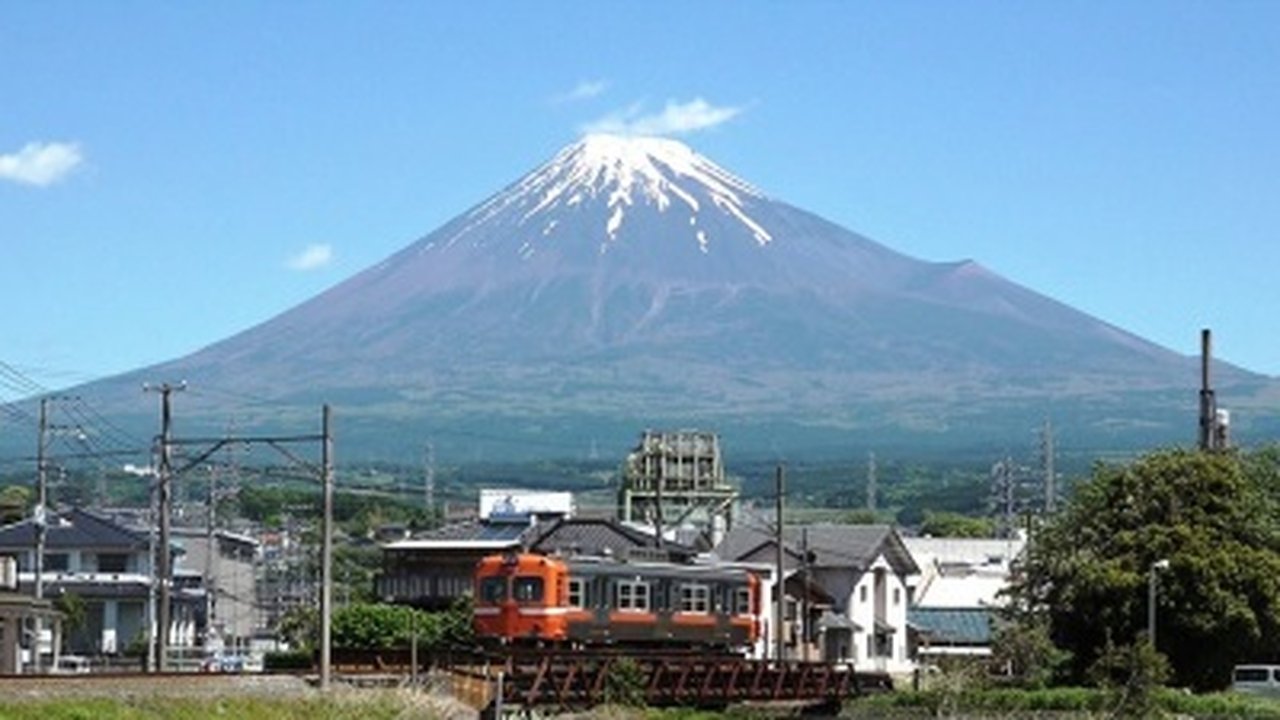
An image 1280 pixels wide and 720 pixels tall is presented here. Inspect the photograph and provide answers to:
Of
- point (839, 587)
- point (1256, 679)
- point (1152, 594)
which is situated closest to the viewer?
point (1152, 594)

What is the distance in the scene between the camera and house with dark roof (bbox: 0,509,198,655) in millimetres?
65938

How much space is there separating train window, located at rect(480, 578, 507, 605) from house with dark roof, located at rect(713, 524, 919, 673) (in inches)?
671

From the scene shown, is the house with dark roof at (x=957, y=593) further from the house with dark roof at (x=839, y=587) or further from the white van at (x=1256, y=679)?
the white van at (x=1256, y=679)

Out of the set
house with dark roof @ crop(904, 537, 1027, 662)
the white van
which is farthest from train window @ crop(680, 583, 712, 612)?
house with dark roof @ crop(904, 537, 1027, 662)

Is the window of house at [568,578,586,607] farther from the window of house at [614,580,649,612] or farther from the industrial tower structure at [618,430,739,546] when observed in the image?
the industrial tower structure at [618,430,739,546]

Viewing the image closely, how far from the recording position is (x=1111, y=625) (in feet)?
162

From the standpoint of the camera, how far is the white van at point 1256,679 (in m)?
47.8

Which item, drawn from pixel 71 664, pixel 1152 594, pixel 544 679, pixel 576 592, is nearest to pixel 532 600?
pixel 576 592

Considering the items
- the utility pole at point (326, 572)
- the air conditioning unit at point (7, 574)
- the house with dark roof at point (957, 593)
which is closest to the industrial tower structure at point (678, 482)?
the house with dark roof at point (957, 593)

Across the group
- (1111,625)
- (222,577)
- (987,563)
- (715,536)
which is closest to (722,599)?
(1111,625)

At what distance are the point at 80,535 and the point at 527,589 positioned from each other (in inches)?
1091

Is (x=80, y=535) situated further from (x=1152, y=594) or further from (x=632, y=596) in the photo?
(x=1152, y=594)

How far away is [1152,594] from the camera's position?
45594mm

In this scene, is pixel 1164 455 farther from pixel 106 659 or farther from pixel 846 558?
pixel 106 659
